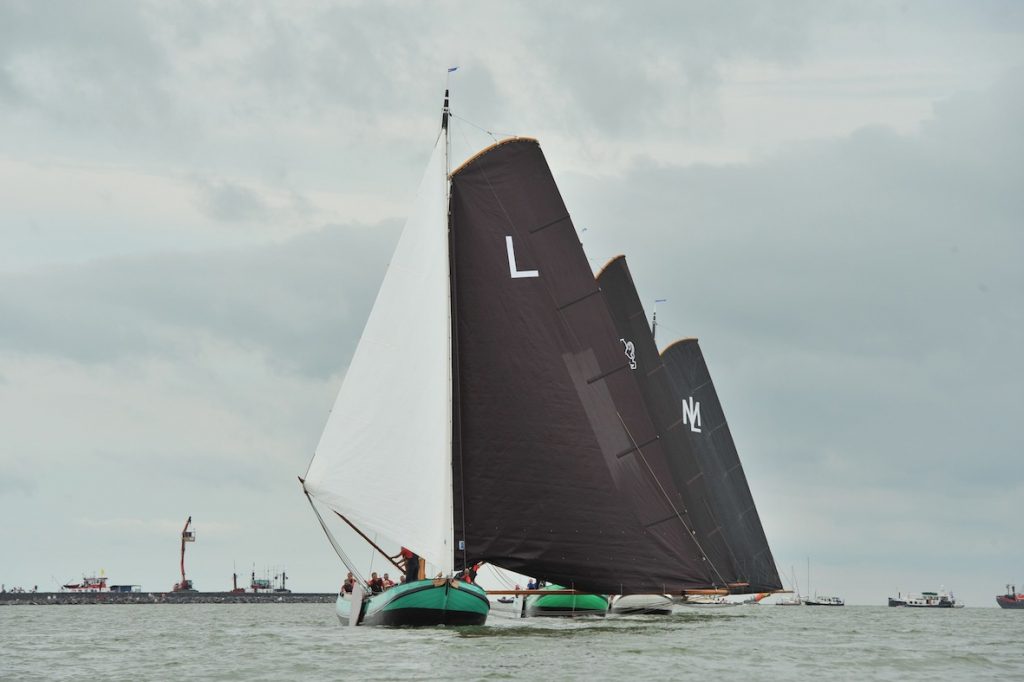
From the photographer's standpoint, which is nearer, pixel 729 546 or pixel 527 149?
pixel 527 149

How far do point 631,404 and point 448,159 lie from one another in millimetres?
11627

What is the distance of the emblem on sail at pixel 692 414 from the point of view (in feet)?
274

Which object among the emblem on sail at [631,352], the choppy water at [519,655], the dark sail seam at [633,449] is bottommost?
the choppy water at [519,655]

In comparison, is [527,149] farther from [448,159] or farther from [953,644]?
[953,644]

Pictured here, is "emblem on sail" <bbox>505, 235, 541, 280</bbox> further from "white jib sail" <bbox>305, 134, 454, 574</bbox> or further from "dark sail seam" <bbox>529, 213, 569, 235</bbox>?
"white jib sail" <bbox>305, 134, 454, 574</bbox>

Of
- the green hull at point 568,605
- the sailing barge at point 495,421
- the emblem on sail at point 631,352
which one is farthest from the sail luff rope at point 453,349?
the emblem on sail at point 631,352

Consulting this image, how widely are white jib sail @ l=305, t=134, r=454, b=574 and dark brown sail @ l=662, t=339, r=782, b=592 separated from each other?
34546 mm

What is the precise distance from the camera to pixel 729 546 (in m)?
84.6

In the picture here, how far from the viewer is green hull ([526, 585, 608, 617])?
198 feet

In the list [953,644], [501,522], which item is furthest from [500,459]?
[953,644]

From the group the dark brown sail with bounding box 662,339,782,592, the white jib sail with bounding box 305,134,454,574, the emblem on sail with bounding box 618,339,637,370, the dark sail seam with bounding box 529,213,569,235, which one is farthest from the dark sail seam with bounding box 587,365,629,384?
the dark brown sail with bounding box 662,339,782,592

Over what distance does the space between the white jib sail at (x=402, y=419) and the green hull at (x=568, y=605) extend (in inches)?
553

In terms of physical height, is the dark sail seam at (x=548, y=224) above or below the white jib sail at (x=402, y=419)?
above

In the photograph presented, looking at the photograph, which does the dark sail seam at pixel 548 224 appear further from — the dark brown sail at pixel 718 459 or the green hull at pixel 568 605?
the dark brown sail at pixel 718 459
